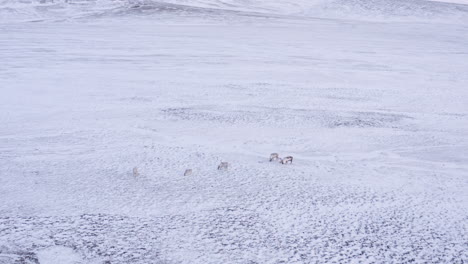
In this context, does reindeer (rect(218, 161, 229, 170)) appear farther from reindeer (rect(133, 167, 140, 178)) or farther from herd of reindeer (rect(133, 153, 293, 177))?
reindeer (rect(133, 167, 140, 178))

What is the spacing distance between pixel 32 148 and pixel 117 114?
1062mm

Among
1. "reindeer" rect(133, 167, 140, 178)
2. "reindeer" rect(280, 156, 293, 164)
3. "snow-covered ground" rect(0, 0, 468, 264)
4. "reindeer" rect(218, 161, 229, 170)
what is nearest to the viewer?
"snow-covered ground" rect(0, 0, 468, 264)

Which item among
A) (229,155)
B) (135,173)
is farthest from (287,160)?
(135,173)

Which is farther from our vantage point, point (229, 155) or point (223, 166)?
point (229, 155)

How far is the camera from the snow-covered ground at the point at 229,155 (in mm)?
2344

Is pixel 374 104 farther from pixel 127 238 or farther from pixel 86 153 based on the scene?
pixel 127 238

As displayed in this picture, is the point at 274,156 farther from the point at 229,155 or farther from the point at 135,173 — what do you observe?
the point at 135,173

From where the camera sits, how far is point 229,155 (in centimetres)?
350

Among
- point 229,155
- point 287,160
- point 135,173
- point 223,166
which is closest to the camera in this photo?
point 135,173

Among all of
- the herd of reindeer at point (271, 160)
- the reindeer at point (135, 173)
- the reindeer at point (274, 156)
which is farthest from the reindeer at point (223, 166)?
the reindeer at point (135, 173)

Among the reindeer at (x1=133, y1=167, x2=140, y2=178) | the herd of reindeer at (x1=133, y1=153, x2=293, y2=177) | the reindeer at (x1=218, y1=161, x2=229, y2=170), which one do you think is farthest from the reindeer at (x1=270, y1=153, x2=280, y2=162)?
the reindeer at (x1=133, y1=167, x2=140, y2=178)

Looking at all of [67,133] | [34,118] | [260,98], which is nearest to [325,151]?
[260,98]

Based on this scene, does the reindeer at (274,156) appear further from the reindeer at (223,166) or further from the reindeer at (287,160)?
the reindeer at (223,166)

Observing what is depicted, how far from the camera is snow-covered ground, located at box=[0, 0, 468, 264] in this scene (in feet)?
7.69
